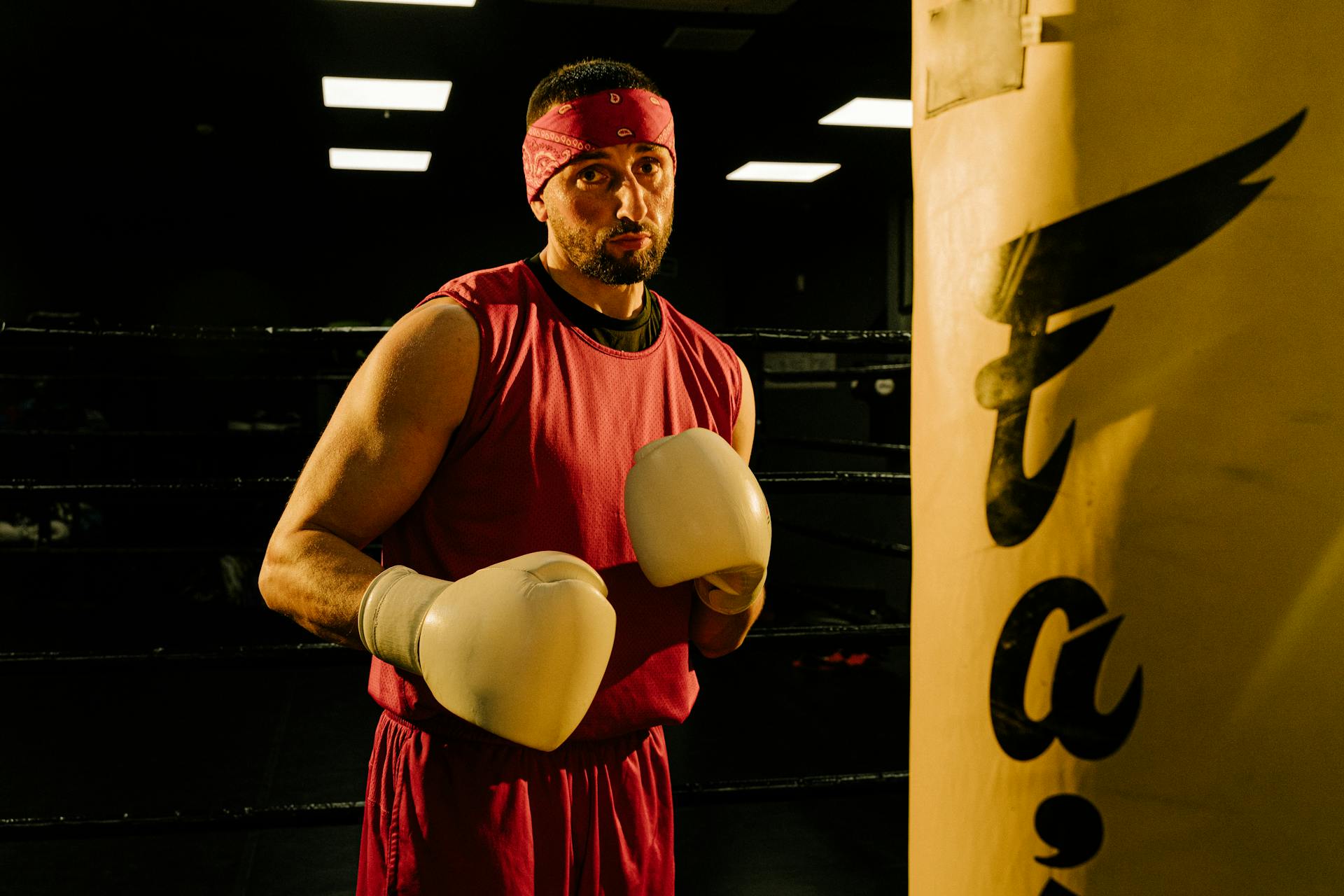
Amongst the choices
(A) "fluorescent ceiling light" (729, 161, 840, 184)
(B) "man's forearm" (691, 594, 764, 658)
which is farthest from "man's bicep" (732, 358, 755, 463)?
(A) "fluorescent ceiling light" (729, 161, 840, 184)

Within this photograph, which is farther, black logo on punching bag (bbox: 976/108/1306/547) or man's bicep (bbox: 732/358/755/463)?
man's bicep (bbox: 732/358/755/463)

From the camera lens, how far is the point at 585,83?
128 centimetres

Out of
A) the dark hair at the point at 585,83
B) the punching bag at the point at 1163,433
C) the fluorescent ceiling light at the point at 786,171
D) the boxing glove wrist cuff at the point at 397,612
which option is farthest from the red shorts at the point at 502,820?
the fluorescent ceiling light at the point at 786,171

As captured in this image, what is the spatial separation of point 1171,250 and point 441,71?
18.3 feet

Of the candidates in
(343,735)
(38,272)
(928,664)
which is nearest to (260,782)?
(343,735)

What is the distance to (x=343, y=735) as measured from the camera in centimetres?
418

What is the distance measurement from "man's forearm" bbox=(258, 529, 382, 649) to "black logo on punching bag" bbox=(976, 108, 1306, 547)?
0.64 m

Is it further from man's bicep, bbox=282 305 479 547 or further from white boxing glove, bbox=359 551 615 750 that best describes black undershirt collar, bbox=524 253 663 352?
white boxing glove, bbox=359 551 615 750

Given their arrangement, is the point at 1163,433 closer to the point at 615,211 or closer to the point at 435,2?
the point at 615,211

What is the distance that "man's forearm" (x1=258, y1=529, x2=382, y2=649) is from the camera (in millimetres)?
1060

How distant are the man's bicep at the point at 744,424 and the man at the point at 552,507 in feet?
0.37

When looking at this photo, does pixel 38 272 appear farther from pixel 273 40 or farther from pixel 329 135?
pixel 273 40

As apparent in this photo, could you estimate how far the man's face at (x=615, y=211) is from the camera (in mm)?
1237

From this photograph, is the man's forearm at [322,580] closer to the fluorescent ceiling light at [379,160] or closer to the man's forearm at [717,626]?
the man's forearm at [717,626]
